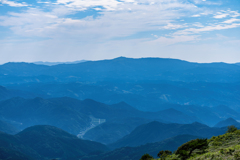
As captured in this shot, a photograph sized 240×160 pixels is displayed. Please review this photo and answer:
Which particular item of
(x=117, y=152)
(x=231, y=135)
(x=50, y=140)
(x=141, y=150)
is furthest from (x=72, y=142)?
(x=231, y=135)

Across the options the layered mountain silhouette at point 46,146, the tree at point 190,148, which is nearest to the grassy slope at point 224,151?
the tree at point 190,148

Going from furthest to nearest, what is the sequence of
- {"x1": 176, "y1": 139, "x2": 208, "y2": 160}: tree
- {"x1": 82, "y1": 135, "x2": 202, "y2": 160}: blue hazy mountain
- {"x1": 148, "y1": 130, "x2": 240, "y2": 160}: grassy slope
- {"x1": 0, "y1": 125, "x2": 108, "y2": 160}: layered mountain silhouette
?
{"x1": 0, "y1": 125, "x2": 108, "y2": 160}: layered mountain silhouette
{"x1": 82, "y1": 135, "x2": 202, "y2": 160}: blue hazy mountain
{"x1": 176, "y1": 139, "x2": 208, "y2": 160}: tree
{"x1": 148, "y1": 130, "x2": 240, "y2": 160}: grassy slope

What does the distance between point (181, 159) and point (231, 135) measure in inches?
373

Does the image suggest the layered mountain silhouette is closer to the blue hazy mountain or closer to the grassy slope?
the blue hazy mountain

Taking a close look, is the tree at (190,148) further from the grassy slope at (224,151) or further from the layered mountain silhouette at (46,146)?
the layered mountain silhouette at (46,146)

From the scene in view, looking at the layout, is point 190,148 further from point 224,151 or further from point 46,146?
point 46,146

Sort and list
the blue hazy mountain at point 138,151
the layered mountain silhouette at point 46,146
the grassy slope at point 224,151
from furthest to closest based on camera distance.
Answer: the layered mountain silhouette at point 46,146
the blue hazy mountain at point 138,151
the grassy slope at point 224,151

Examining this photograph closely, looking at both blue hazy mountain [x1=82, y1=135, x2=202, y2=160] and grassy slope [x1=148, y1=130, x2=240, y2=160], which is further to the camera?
blue hazy mountain [x1=82, y1=135, x2=202, y2=160]

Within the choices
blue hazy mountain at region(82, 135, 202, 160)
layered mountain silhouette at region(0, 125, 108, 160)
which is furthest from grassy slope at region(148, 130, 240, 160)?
layered mountain silhouette at region(0, 125, 108, 160)

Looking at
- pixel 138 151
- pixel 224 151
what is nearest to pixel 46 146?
pixel 138 151

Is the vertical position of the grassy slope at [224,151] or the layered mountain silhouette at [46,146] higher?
the grassy slope at [224,151]

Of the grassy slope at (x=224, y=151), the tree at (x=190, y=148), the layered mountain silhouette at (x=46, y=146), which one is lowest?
the layered mountain silhouette at (x=46, y=146)

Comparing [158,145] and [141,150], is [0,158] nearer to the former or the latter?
[141,150]

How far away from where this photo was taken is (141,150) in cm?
Answer: 15125
